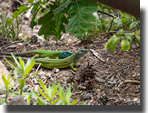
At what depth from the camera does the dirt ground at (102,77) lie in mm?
1760

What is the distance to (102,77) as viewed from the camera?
2.13 m

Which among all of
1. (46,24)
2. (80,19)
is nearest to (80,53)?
(80,19)

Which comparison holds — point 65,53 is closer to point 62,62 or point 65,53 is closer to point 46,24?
point 62,62

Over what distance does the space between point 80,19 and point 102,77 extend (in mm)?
679

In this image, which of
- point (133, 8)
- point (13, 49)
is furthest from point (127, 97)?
point (13, 49)

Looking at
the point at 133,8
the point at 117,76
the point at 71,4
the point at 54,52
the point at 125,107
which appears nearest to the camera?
the point at 133,8

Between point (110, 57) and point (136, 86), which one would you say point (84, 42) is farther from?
point (136, 86)

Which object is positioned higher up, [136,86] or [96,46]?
[96,46]

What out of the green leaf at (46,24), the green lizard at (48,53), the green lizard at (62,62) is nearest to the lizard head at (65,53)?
the green lizard at (48,53)

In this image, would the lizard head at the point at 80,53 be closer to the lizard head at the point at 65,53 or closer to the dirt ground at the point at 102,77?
the dirt ground at the point at 102,77

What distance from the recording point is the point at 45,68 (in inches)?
98.5

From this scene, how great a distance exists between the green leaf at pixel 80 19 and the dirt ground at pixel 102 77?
0.39m

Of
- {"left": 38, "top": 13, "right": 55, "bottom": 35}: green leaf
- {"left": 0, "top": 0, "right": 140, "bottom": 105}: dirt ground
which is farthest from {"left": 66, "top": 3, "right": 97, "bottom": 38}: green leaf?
{"left": 38, "top": 13, "right": 55, "bottom": 35}: green leaf

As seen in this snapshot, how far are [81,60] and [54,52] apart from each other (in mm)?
407
